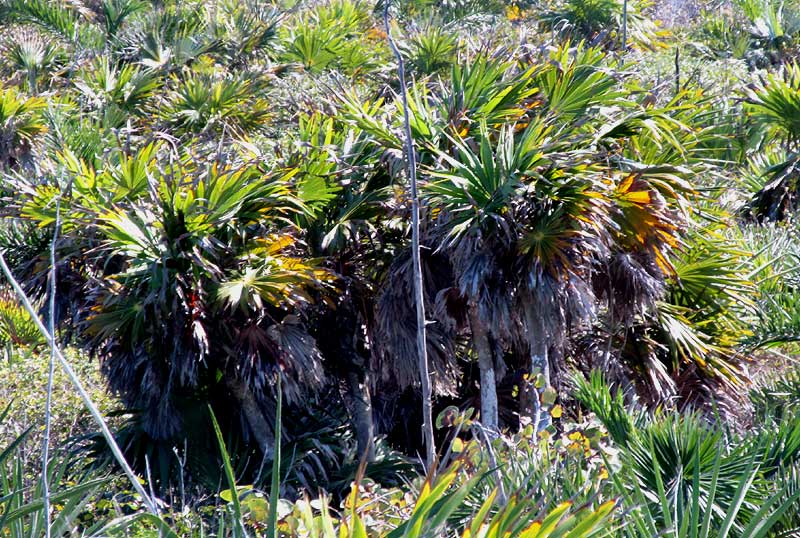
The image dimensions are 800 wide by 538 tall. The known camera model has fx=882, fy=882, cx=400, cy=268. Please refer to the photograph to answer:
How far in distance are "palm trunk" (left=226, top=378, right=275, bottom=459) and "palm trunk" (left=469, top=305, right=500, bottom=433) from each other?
70.4 inches

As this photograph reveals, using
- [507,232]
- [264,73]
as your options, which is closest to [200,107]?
[264,73]

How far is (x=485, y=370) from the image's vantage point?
746 cm

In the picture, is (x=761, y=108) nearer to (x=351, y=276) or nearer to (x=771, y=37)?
(x=351, y=276)

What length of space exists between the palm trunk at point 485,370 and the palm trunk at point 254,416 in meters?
1.79

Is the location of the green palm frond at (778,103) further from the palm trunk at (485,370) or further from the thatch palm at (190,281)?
the thatch palm at (190,281)

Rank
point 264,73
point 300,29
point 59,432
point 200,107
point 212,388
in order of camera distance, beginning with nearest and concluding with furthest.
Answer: point 212,388, point 59,432, point 200,107, point 264,73, point 300,29

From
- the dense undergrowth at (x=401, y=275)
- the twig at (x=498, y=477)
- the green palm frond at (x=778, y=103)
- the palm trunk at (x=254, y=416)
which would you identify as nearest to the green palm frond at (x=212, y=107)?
the dense undergrowth at (x=401, y=275)

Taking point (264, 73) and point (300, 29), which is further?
point (300, 29)

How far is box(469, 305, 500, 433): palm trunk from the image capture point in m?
7.29

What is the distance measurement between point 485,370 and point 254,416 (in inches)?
77.6

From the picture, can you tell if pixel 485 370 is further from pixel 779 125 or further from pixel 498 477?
pixel 498 477

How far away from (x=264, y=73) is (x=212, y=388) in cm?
594

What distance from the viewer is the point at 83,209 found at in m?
6.38

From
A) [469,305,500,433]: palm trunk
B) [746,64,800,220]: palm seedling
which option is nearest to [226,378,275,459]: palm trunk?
[469,305,500,433]: palm trunk
